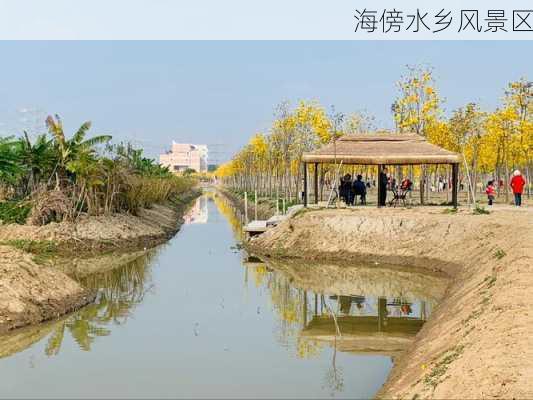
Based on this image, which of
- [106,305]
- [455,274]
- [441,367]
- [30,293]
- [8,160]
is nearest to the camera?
[441,367]

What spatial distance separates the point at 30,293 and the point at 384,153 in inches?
611

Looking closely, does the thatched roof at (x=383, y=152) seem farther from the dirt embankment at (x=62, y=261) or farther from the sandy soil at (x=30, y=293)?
the sandy soil at (x=30, y=293)

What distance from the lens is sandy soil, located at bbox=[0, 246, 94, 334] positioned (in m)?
12.4

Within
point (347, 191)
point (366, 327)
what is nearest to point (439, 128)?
point (347, 191)

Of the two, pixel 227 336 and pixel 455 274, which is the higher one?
pixel 455 274

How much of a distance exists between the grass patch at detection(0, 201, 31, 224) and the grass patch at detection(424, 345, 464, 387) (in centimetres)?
2100

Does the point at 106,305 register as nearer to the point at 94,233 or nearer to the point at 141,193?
Answer: the point at 94,233

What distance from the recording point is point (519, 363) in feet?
21.7

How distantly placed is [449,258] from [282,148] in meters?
25.9

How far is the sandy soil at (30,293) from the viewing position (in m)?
12.4

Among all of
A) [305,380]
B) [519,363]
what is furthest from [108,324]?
[519,363]

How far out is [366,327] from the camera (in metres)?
12.7

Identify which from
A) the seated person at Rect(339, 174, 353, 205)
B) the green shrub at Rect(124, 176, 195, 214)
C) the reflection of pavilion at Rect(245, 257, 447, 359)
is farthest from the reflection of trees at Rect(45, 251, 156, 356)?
the seated person at Rect(339, 174, 353, 205)

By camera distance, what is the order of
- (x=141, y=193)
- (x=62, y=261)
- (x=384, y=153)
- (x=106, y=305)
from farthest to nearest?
(x=141, y=193) < (x=384, y=153) < (x=62, y=261) < (x=106, y=305)
